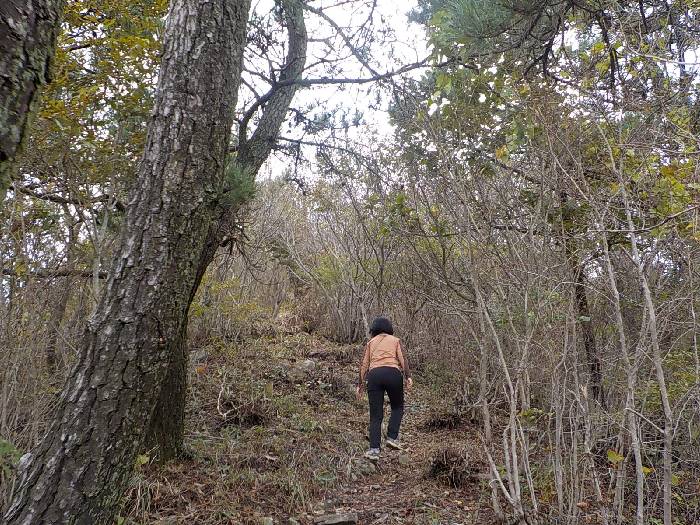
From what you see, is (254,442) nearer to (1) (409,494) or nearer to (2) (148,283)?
(1) (409,494)

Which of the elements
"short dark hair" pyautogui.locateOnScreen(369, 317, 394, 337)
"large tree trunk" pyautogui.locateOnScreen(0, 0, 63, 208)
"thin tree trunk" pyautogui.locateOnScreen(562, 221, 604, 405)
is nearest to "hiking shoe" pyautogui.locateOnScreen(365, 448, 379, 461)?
"short dark hair" pyautogui.locateOnScreen(369, 317, 394, 337)

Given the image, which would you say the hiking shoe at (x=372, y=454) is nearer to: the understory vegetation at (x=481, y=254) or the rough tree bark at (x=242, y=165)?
the understory vegetation at (x=481, y=254)

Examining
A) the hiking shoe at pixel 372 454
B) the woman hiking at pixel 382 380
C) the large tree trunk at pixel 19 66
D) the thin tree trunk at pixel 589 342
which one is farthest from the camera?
the woman hiking at pixel 382 380

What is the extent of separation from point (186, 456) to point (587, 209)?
3804mm

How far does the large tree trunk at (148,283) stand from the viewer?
1.94 metres

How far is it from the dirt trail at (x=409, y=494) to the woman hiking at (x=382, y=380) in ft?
0.70

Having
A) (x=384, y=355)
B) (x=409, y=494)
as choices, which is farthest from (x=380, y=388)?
(x=409, y=494)

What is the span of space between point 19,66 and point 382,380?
4523mm

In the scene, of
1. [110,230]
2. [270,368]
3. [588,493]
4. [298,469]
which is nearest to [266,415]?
[298,469]

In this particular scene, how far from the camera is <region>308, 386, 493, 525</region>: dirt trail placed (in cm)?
360

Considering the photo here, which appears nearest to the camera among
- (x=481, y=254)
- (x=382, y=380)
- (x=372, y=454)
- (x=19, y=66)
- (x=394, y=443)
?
(x=19, y=66)

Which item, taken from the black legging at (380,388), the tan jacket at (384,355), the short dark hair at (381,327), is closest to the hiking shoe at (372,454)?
the black legging at (380,388)

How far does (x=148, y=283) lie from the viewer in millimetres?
2141

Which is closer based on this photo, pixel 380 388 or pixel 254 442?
pixel 254 442
